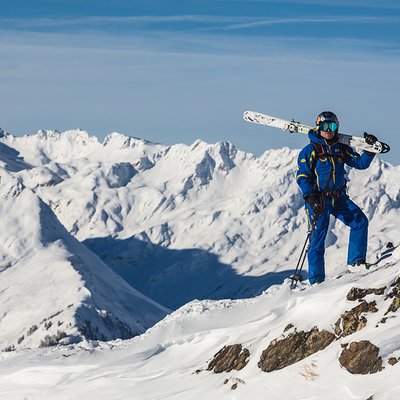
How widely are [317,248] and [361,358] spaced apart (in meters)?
7.60

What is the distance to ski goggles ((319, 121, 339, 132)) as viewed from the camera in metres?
27.1

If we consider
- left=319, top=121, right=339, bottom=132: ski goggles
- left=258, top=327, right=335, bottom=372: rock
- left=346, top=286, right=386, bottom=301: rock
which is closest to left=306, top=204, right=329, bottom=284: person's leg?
left=319, top=121, right=339, bottom=132: ski goggles

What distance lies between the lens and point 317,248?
28.4 metres

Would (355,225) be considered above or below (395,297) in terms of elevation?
above

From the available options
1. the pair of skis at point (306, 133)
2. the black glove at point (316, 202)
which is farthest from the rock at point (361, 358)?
the black glove at point (316, 202)

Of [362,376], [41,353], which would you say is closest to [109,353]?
[41,353]

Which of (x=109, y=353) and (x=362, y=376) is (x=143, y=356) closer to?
(x=109, y=353)

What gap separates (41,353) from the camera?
107ft

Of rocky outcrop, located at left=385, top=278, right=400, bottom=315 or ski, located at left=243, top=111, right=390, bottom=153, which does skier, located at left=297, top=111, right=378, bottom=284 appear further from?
rocky outcrop, located at left=385, top=278, right=400, bottom=315

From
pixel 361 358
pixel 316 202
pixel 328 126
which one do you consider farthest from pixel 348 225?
pixel 361 358

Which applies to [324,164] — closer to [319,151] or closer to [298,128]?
[319,151]

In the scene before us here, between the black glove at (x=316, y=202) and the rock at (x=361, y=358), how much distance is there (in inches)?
253

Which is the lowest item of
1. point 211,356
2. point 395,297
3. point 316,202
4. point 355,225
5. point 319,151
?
point 211,356

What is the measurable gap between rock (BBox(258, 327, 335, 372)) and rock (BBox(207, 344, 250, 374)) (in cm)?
70
